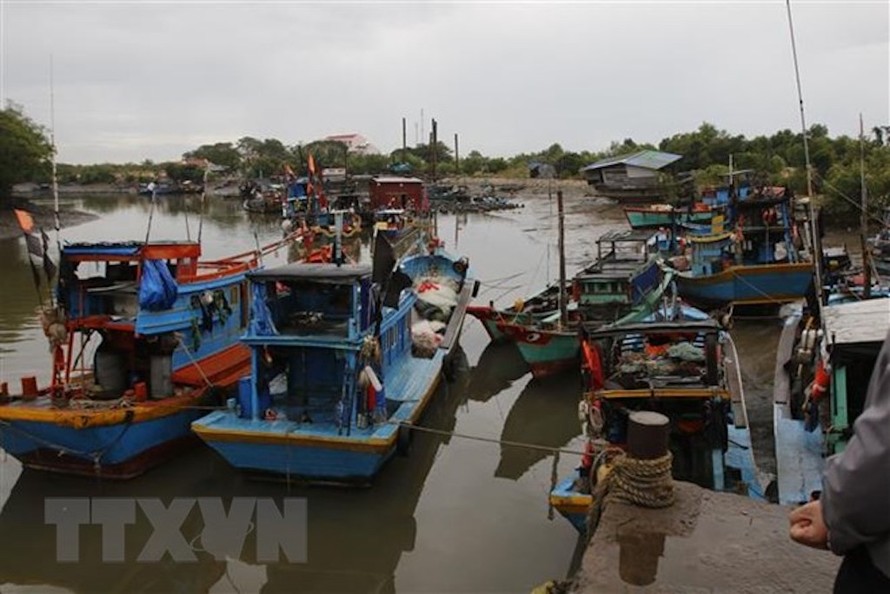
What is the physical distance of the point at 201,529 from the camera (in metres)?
9.02

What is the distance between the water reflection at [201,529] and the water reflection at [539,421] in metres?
1.42

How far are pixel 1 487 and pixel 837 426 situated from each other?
10.6m

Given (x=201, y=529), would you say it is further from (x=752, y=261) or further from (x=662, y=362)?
(x=752, y=261)

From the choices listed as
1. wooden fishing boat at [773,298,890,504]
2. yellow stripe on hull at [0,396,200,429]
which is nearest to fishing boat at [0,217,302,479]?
yellow stripe on hull at [0,396,200,429]

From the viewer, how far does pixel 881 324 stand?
22.6 feet

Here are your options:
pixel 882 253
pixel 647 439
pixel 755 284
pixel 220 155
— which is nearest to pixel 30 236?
pixel 647 439

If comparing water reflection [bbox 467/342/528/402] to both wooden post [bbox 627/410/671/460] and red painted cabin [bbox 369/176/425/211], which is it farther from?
red painted cabin [bbox 369/176/425/211]

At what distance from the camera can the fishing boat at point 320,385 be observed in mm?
9062

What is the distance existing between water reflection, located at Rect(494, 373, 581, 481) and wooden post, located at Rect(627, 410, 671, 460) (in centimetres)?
603

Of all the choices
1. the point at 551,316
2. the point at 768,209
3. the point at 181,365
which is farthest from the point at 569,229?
the point at 181,365

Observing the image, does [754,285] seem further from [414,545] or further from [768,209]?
[414,545]

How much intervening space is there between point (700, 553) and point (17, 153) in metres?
52.5

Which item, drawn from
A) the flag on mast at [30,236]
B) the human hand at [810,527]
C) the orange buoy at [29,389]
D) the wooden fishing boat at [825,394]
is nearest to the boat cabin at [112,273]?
the flag on mast at [30,236]

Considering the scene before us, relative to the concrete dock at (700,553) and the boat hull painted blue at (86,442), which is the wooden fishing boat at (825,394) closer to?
the concrete dock at (700,553)
